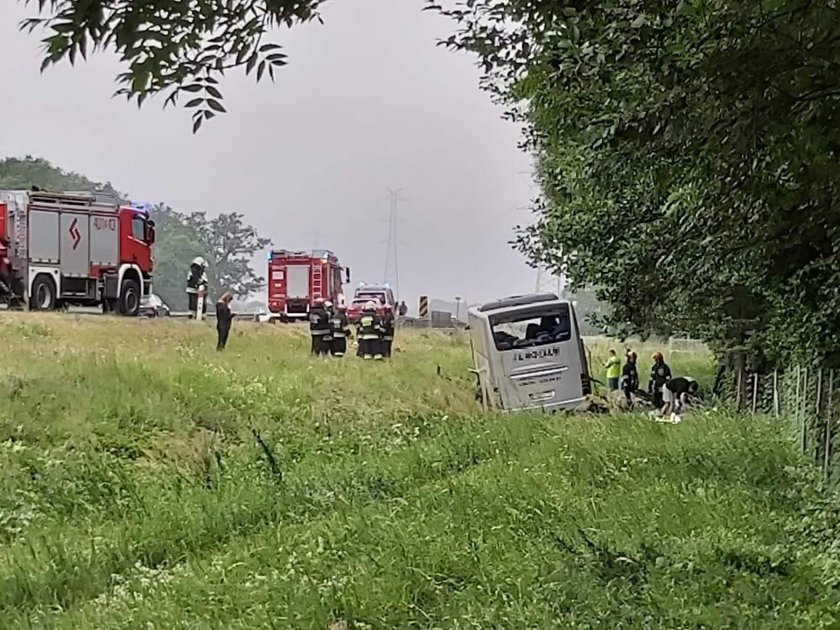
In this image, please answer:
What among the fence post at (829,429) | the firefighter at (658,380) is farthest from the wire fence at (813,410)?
the firefighter at (658,380)

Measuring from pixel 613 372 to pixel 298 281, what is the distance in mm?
14238

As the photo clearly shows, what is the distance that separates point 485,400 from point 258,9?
17117 millimetres

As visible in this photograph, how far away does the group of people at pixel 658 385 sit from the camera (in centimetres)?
2022

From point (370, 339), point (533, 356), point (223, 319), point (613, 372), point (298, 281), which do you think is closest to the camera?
point (533, 356)

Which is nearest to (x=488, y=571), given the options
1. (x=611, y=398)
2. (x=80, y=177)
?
(x=611, y=398)

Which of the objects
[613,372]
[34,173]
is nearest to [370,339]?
[613,372]

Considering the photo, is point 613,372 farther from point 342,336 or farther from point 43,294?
point 43,294

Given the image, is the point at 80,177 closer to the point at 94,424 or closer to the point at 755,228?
the point at 94,424

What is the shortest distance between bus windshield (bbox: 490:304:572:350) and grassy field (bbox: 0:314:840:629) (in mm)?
2926

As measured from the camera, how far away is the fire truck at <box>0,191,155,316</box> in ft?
74.1

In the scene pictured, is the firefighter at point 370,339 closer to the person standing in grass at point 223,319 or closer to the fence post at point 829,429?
the person standing in grass at point 223,319

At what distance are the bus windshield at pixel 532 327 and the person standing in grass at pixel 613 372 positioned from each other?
5.49m

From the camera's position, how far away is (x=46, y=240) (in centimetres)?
2291

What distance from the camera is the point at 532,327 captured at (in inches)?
778
